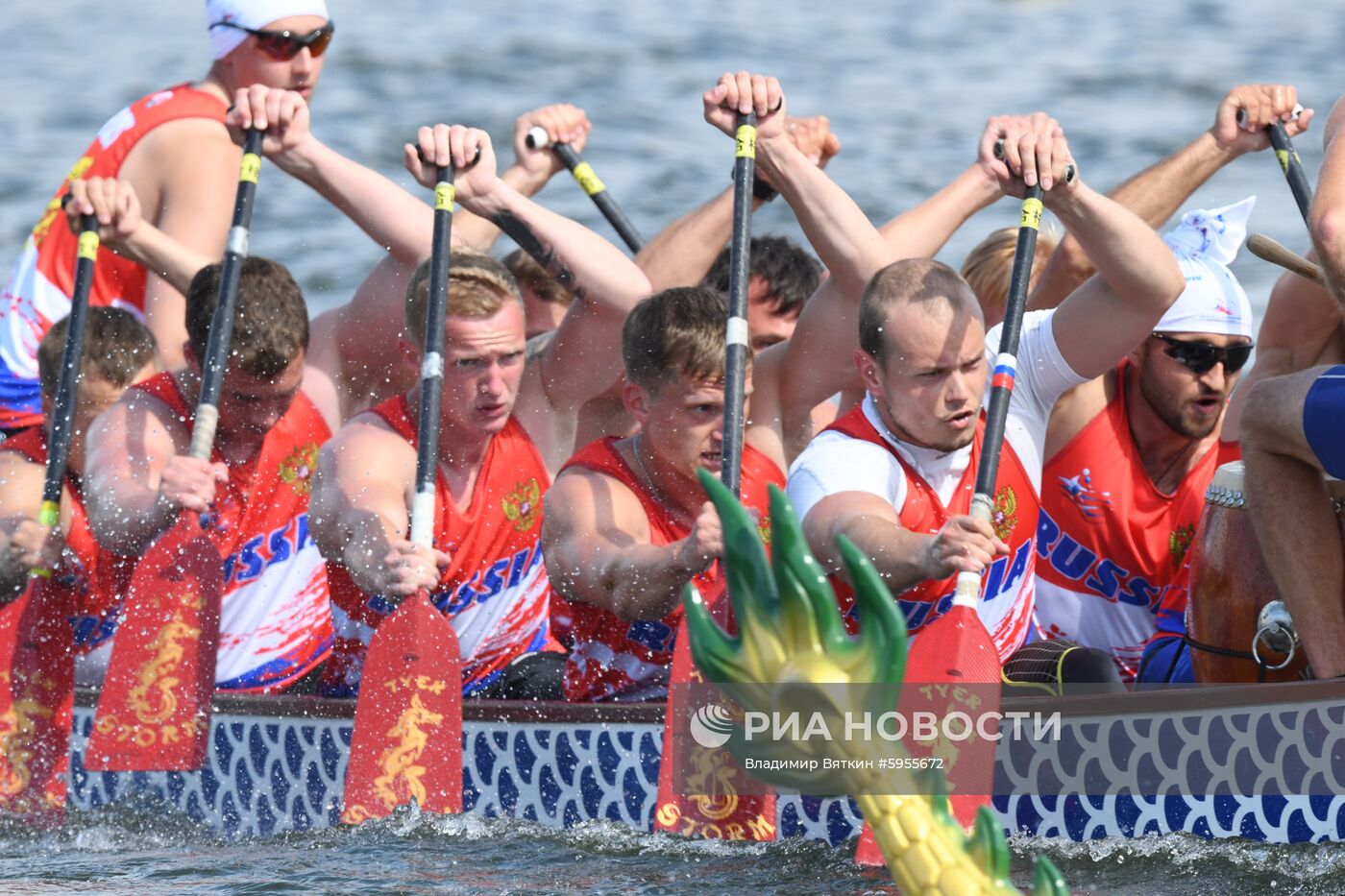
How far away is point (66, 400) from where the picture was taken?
13.4 ft

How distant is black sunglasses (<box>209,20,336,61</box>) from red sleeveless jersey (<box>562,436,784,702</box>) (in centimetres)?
150

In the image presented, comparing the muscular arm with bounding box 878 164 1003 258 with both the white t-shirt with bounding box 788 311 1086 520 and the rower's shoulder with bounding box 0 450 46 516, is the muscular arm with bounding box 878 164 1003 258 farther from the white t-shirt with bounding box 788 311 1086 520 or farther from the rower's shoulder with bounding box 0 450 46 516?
the rower's shoulder with bounding box 0 450 46 516

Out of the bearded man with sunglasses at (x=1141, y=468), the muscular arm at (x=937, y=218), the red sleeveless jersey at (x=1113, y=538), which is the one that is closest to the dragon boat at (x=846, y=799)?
the bearded man with sunglasses at (x=1141, y=468)

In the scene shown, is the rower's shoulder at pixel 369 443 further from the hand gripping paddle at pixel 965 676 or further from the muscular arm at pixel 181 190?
the hand gripping paddle at pixel 965 676

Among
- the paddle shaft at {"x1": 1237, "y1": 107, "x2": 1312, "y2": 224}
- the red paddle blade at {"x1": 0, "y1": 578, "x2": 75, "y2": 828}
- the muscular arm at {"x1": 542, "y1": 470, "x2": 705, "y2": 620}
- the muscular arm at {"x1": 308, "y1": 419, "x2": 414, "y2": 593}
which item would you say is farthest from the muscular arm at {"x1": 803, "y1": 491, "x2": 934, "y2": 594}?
the red paddle blade at {"x1": 0, "y1": 578, "x2": 75, "y2": 828}

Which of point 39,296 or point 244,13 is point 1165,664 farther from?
point 39,296

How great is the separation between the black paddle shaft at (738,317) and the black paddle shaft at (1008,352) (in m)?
0.44

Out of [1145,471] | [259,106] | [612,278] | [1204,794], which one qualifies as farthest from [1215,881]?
[259,106]

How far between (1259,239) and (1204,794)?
1.21m

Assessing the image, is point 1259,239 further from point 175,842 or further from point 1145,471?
point 175,842

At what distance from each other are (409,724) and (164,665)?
0.61m

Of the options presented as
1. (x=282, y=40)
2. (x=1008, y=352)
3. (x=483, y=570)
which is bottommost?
(x=483, y=570)

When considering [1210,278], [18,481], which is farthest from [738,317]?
[18,481]

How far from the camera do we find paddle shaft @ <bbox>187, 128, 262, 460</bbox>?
12.5 ft
